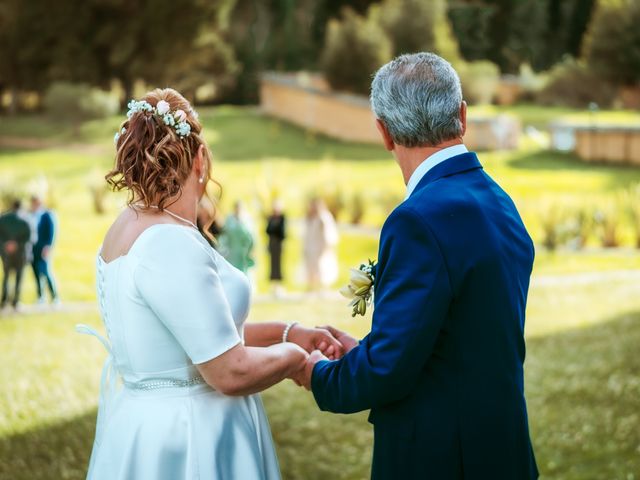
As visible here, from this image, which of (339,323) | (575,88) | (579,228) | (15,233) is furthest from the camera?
(575,88)

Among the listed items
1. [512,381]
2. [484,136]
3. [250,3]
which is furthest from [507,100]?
[512,381]

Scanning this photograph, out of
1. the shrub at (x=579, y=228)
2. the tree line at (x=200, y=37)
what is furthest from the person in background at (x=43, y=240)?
the tree line at (x=200, y=37)

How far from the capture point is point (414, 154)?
282 centimetres

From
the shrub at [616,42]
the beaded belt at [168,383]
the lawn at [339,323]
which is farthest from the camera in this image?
the shrub at [616,42]

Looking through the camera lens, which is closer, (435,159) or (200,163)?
(435,159)

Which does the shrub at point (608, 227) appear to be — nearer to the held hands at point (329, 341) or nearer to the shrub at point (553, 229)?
the shrub at point (553, 229)

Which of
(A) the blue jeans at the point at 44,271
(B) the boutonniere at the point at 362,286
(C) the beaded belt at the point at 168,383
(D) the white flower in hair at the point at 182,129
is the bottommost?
(A) the blue jeans at the point at 44,271

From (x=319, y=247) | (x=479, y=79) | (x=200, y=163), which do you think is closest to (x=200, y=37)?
(x=479, y=79)

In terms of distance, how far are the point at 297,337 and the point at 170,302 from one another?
2.60 feet

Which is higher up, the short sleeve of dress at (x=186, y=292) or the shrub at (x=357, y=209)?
the short sleeve of dress at (x=186, y=292)

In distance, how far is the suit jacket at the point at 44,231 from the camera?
45.9ft

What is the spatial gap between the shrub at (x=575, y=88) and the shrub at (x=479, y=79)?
2.46m

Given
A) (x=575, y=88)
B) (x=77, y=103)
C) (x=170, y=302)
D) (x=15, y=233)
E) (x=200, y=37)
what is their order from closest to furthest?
(x=170, y=302)
(x=15, y=233)
(x=77, y=103)
(x=575, y=88)
(x=200, y=37)

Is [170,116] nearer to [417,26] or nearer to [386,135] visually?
[386,135]
